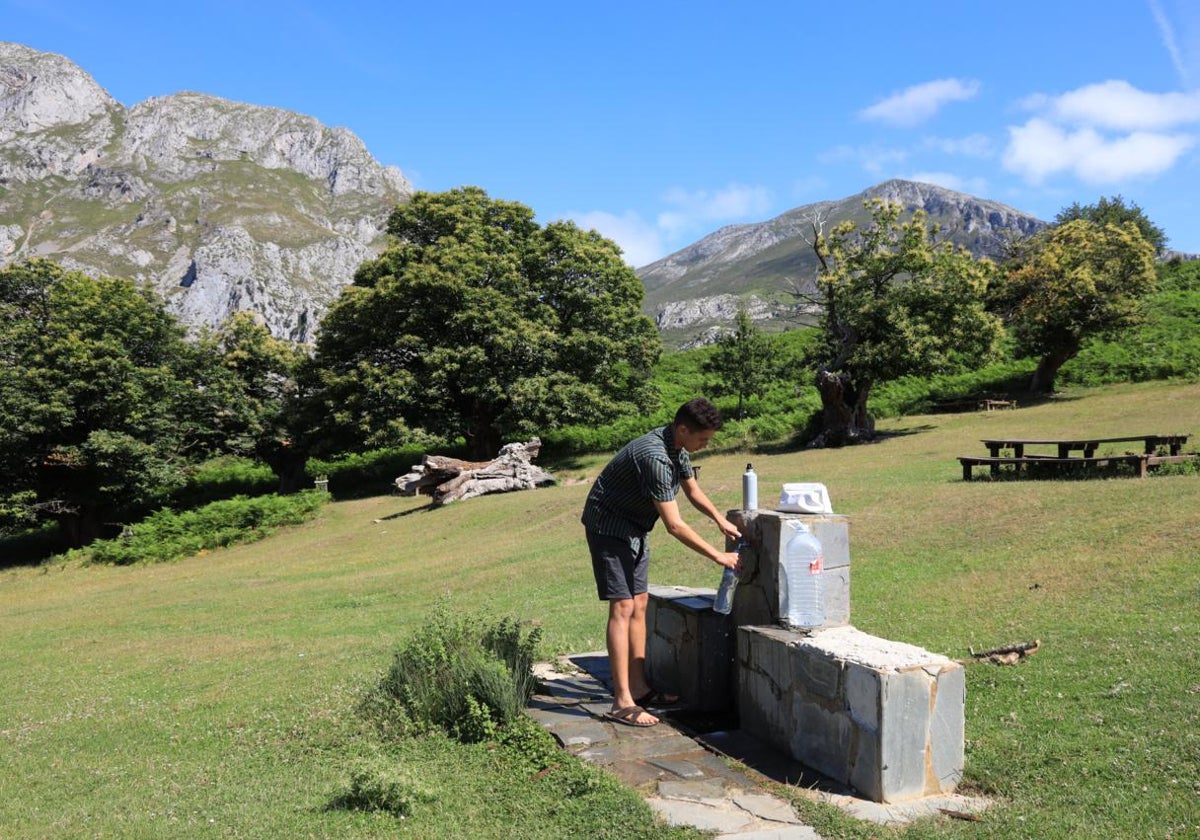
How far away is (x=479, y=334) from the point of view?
28.3 m

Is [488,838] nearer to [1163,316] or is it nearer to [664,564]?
[664,564]

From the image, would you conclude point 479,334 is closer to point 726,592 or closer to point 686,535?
point 726,592

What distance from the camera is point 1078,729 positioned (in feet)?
15.6

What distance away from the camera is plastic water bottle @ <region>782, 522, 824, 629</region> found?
496 cm

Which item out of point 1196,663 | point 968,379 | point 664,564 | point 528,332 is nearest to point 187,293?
point 528,332

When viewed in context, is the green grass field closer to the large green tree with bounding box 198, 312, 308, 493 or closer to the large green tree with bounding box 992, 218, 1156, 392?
the large green tree with bounding box 198, 312, 308, 493

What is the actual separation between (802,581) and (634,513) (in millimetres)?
1190

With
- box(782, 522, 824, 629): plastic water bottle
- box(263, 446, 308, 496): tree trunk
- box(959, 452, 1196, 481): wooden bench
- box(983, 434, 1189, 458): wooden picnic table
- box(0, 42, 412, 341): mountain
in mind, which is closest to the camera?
box(782, 522, 824, 629): plastic water bottle

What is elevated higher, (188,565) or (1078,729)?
(1078,729)

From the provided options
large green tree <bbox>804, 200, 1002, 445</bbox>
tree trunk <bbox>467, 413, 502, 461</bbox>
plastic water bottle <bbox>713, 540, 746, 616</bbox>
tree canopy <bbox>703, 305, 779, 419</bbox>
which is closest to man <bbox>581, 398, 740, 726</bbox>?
plastic water bottle <bbox>713, 540, 746, 616</bbox>

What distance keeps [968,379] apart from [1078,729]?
1220 inches

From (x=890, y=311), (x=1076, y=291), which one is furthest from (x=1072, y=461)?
(x=1076, y=291)

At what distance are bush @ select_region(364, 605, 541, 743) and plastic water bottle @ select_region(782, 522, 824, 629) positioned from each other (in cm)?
207

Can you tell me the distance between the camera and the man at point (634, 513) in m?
5.20
